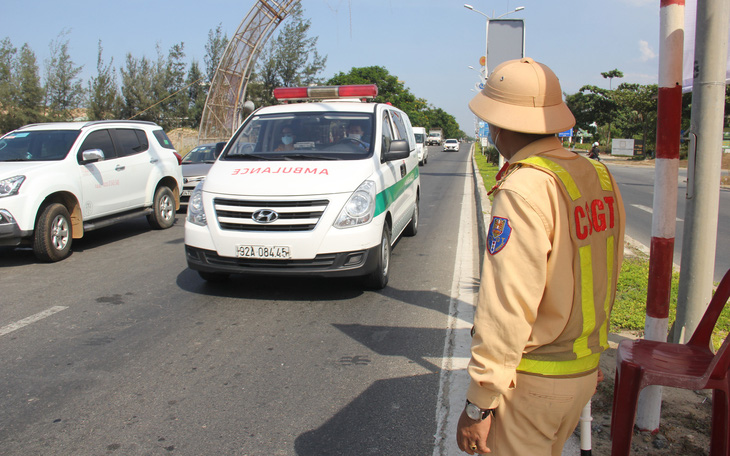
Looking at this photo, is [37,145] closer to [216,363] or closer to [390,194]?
[390,194]

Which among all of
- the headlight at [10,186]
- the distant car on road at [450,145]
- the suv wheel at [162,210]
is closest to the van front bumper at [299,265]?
the headlight at [10,186]

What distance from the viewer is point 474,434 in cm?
179

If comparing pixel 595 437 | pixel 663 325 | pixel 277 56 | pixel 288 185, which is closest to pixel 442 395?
pixel 595 437

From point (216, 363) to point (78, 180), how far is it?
5.28m

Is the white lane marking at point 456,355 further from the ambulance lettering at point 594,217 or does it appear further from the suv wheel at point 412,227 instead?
the ambulance lettering at point 594,217

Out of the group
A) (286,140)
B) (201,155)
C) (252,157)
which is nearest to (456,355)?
(252,157)

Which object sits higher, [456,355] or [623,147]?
[623,147]

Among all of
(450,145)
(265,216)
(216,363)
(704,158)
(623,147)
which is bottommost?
(216,363)

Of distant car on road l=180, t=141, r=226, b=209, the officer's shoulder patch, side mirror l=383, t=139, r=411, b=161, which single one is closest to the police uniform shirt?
the officer's shoulder patch

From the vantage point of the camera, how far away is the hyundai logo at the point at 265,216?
5.45 metres

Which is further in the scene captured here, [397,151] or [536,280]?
[397,151]

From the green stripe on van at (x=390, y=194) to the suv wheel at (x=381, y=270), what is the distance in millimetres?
243

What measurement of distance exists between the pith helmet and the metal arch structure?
92.8ft

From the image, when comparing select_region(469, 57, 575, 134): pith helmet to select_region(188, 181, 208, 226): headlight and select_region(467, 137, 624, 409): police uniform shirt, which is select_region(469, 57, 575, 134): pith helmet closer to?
select_region(467, 137, 624, 409): police uniform shirt
